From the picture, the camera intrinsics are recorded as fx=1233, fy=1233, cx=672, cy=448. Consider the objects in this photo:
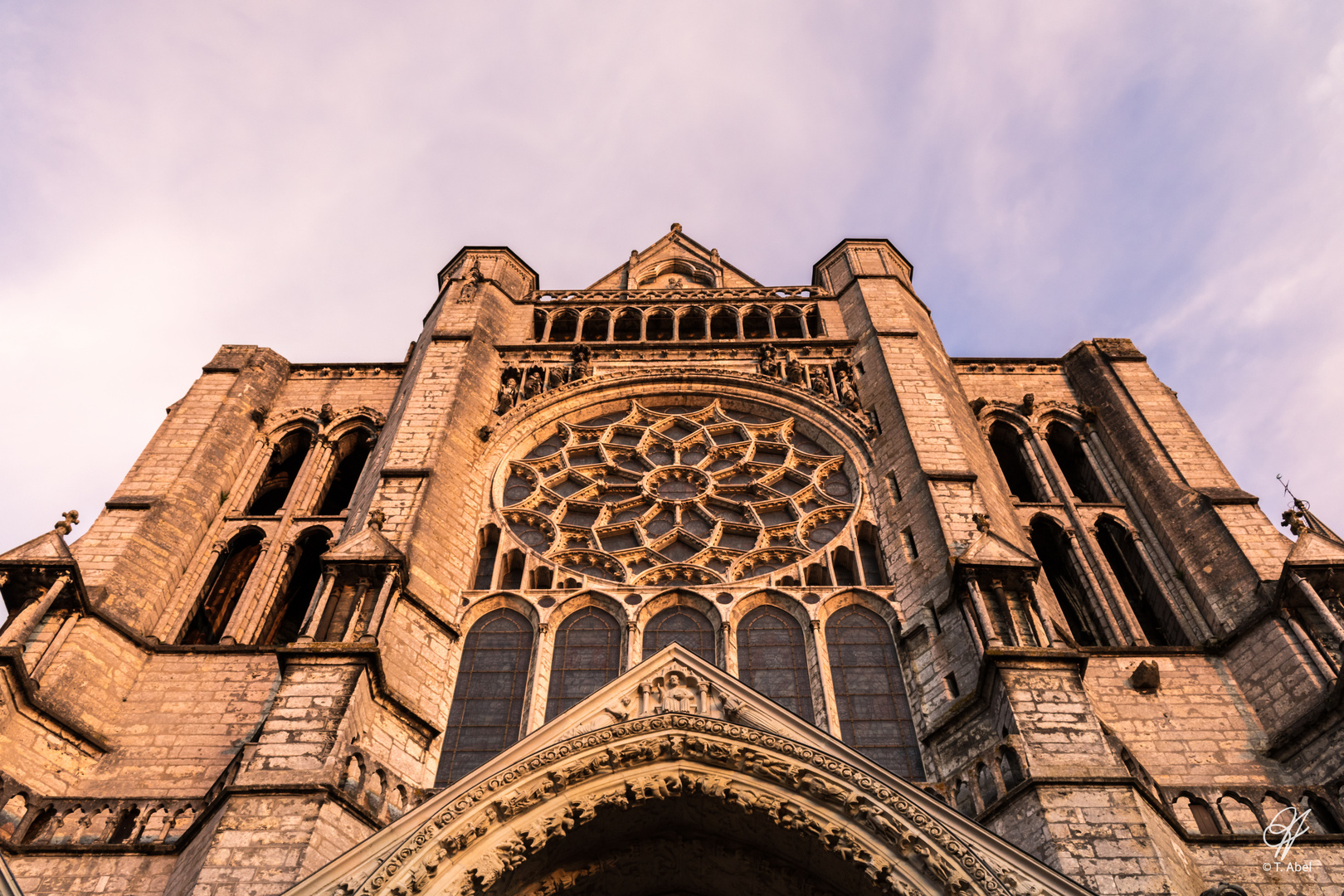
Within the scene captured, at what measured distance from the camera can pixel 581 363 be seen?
19.1 metres

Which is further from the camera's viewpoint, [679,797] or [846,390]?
[846,390]

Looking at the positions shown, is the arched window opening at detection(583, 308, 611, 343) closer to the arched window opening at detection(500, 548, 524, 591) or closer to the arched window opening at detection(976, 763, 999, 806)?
the arched window opening at detection(500, 548, 524, 591)

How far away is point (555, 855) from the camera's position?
9.70m

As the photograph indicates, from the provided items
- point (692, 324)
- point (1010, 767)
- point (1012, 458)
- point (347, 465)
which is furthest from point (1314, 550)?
point (347, 465)

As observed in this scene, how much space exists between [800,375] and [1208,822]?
9501 millimetres

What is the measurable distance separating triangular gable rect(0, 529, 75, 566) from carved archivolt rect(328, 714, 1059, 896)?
19.7 feet

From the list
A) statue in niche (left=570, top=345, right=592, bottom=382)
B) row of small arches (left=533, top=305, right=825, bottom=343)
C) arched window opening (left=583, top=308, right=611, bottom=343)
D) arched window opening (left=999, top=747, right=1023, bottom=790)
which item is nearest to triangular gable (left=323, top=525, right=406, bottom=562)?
statue in niche (left=570, top=345, right=592, bottom=382)

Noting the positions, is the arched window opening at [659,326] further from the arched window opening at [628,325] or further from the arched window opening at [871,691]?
the arched window opening at [871,691]

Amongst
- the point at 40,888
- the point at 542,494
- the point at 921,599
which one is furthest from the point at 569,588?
the point at 40,888

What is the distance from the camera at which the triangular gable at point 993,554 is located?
40.6 feet

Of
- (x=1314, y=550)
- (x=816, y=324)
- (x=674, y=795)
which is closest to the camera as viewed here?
(x=674, y=795)

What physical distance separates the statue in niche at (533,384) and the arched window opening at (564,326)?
2026mm

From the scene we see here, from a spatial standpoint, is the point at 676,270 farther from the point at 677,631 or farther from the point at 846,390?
the point at 677,631

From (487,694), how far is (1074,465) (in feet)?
32.2
